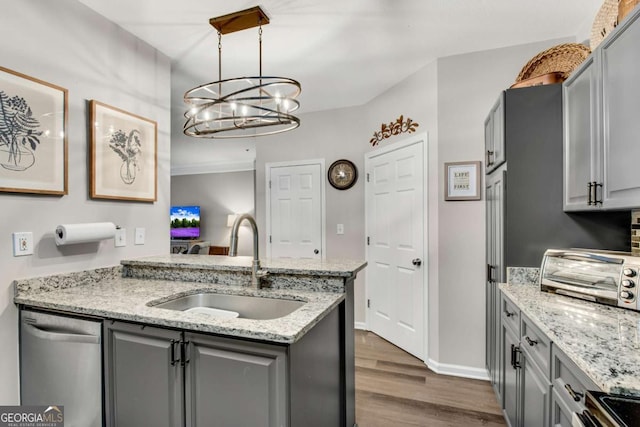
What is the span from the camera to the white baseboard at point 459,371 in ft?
8.04

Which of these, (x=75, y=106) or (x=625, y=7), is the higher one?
(x=625, y=7)

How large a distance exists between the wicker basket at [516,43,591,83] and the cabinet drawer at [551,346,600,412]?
1548 millimetres

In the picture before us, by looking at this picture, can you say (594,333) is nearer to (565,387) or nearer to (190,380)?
(565,387)

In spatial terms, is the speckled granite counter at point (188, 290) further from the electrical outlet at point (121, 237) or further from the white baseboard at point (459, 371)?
the white baseboard at point (459, 371)

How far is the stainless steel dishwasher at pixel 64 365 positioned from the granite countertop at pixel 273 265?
588 mm

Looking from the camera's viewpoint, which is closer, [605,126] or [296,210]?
[605,126]

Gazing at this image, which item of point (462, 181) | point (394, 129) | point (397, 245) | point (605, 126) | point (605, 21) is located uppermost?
point (605, 21)

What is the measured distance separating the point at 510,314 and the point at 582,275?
15.9 inches

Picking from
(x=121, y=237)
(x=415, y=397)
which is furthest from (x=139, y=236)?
(x=415, y=397)

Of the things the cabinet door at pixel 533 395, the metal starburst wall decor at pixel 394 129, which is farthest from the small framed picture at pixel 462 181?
the cabinet door at pixel 533 395

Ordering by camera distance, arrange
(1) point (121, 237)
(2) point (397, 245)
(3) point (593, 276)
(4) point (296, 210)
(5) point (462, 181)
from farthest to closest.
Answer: (4) point (296, 210)
(2) point (397, 245)
(5) point (462, 181)
(1) point (121, 237)
(3) point (593, 276)

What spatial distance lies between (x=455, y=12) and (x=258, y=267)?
6.60ft

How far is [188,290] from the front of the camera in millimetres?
1781

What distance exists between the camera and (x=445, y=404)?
84.5 inches
